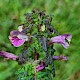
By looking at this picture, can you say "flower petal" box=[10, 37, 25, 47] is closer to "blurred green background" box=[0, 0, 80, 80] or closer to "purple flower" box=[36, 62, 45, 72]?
"purple flower" box=[36, 62, 45, 72]

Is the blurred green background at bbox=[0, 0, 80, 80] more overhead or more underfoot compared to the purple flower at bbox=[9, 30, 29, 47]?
more overhead

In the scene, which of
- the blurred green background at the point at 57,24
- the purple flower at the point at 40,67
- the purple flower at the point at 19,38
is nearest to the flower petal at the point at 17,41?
the purple flower at the point at 19,38

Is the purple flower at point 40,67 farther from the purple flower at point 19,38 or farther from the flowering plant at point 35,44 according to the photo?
the purple flower at point 19,38

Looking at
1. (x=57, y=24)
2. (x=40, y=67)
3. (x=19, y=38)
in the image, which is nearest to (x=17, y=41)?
(x=19, y=38)

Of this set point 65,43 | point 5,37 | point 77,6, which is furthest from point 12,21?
point 65,43

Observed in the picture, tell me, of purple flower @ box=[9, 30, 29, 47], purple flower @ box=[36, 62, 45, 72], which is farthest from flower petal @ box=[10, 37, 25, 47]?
purple flower @ box=[36, 62, 45, 72]

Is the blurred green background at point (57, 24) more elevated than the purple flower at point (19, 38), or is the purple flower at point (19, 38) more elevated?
the blurred green background at point (57, 24)

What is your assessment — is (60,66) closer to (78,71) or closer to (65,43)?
(78,71)

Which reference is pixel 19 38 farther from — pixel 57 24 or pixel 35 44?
pixel 57 24

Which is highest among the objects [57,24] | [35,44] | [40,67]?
[57,24]
